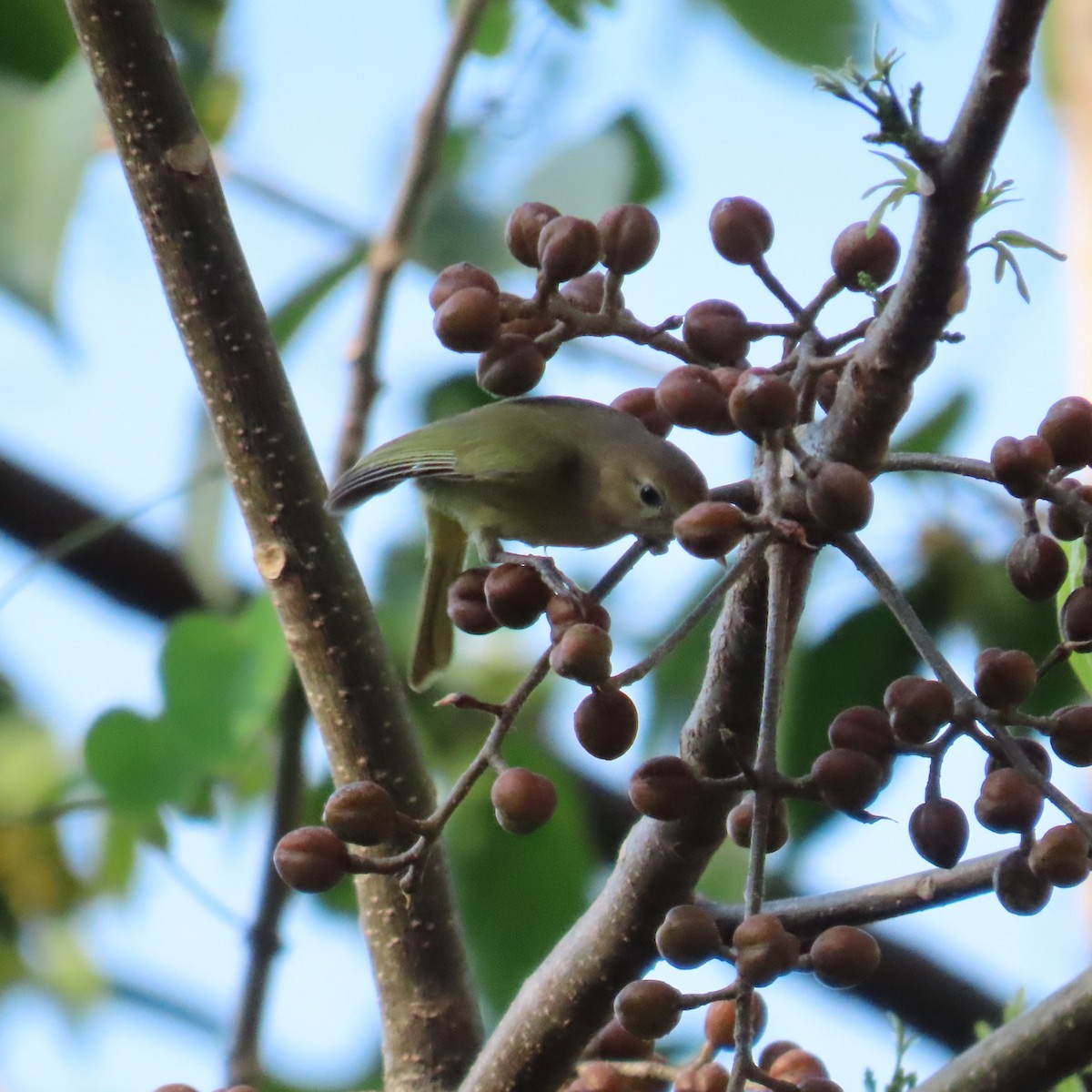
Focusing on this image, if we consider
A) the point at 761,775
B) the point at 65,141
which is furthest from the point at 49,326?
the point at 761,775

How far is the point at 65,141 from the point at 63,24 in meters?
0.54

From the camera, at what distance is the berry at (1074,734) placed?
114 cm

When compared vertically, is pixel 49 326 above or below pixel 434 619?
above

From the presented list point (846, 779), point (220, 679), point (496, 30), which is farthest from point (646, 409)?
point (496, 30)

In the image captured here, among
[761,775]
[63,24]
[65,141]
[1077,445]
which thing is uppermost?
[65,141]

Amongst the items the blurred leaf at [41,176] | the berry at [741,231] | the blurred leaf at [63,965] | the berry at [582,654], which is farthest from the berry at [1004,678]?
the blurred leaf at [63,965]

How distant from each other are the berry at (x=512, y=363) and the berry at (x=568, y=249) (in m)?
0.06

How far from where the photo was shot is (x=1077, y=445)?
117cm

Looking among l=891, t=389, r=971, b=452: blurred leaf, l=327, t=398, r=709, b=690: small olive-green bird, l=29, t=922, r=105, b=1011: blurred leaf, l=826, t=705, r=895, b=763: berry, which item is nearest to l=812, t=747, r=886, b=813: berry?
l=826, t=705, r=895, b=763: berry

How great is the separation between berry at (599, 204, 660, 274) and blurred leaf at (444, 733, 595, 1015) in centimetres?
126

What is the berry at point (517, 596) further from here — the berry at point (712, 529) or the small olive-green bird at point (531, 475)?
the small olive-green bird at point (531, 475)

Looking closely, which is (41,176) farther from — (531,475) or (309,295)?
(531,475)

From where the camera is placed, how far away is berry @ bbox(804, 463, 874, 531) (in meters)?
1.02

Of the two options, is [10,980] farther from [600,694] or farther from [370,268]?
[600,694]
